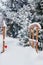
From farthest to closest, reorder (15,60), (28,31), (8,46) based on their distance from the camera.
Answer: (28,31), (8,46), (15,60)

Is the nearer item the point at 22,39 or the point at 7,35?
the point at 7,35

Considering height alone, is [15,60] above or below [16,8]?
below

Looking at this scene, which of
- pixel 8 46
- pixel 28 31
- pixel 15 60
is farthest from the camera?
pixel 28 31

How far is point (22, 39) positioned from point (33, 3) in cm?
82

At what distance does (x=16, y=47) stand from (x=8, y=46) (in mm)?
192

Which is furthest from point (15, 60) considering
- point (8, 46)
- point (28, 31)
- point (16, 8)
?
point (16, 8)

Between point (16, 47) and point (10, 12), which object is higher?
point (10, 12)

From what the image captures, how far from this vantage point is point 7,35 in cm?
425

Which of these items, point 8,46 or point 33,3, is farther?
point 33,3

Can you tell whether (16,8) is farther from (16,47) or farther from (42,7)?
(16,47)

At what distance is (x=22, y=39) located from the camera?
464cm

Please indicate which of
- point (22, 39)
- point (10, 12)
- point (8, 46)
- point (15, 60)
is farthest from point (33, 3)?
point (15, 60)

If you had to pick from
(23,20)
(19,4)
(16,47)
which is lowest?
(16,47)

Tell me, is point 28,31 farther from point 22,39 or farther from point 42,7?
point 42,7
